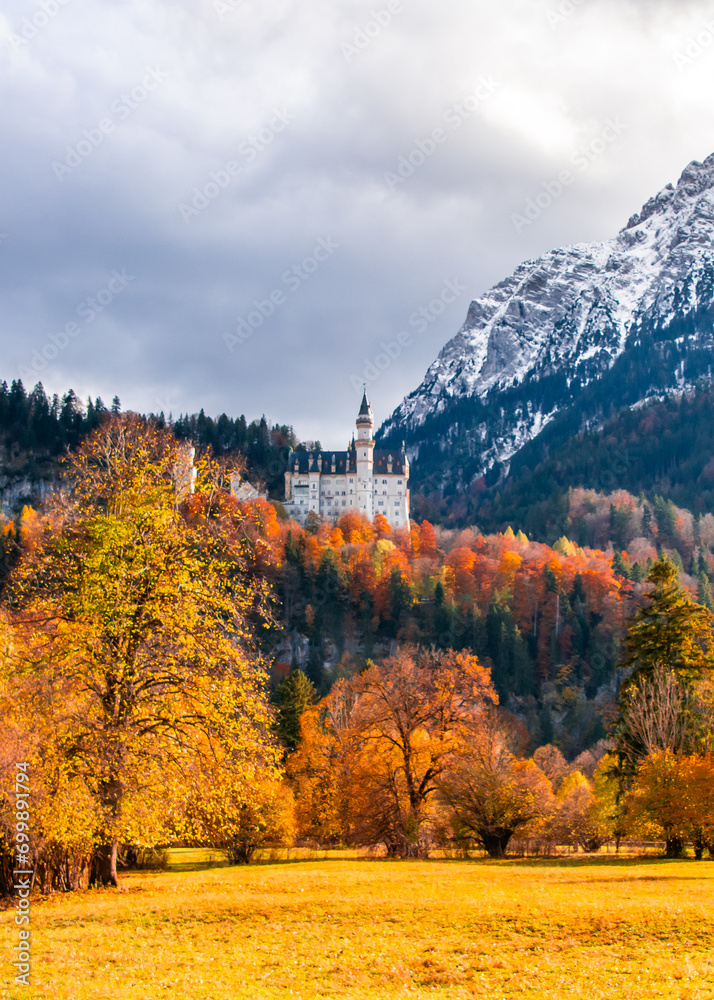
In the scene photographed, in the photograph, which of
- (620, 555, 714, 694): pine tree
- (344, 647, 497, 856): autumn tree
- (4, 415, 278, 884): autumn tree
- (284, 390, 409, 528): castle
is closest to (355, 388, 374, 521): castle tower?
(284, 390, 409, 528): castle

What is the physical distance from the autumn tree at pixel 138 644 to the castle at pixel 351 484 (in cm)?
14798

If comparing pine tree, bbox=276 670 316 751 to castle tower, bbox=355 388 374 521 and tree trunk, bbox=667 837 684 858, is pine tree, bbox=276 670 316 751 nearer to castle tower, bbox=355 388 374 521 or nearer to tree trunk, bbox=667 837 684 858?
tree trunk, bbox=667 837 684 858

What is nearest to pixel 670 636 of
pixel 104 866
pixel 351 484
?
pixel 104 866

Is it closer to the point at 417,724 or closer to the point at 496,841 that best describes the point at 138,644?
the point at 417,724

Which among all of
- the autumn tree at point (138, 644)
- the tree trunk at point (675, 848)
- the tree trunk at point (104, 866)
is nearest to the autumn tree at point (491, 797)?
the tree trunk at point (675, 848)

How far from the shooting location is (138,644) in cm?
2472

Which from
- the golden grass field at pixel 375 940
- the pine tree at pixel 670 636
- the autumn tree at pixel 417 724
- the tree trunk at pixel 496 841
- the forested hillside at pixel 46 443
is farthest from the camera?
the forested hillside at pixel 46 443

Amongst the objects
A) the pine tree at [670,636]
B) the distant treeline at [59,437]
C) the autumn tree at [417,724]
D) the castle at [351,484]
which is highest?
the distant treeline at [59,437]

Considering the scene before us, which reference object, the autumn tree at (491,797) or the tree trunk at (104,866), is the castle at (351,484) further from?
the tree trunk at (104,866)

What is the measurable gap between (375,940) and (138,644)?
10.9 m

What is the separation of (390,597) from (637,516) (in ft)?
230

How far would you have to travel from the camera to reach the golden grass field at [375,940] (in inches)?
574

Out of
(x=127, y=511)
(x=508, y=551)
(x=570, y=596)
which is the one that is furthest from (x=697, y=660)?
(x=508, y=551)

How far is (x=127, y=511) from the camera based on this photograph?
986 inches
